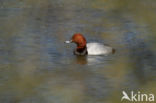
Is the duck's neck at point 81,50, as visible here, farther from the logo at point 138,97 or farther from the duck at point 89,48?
the logo at point 138,97

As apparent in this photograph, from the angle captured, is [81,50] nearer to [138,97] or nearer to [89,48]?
[89,48]

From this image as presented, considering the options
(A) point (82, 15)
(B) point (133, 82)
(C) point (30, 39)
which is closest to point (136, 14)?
(A) point (82, 15)

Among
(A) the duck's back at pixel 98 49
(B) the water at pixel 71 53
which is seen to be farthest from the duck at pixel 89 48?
(B) the water at pixel 71 53

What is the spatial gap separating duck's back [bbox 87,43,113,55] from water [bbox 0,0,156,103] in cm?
22

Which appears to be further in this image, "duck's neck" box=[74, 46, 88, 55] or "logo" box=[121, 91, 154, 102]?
"duck's neck" box=[74, 46, 88, 55]

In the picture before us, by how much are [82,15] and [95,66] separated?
7.03m

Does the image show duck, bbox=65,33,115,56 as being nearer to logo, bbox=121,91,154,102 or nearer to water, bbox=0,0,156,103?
water, bbox=0,0,156,103

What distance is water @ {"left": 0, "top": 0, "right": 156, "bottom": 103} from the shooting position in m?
10.5

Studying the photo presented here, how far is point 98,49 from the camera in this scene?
1395 cm

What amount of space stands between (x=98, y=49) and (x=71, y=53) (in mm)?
629

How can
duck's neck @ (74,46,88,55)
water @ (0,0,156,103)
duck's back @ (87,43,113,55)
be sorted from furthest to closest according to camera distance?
duck's neck @ (74,46,88,55) < duck's back @ (87,43,113,55) < water @ (0,0,156,103)

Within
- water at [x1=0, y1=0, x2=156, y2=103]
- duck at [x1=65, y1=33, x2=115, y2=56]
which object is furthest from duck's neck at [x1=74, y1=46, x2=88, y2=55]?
water at [x1=0, y1=0, x2=156, y2=103]

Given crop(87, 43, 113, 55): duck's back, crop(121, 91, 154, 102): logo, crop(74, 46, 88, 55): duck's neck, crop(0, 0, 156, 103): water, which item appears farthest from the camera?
crop(74, 46, 88, 55): duck's neck

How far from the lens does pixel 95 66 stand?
41.1 ft
